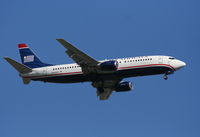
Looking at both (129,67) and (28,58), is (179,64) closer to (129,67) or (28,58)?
(129,67)

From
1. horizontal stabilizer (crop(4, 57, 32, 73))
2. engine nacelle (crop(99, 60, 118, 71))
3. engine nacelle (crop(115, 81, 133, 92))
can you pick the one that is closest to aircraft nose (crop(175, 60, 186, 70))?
engine nacelle (crop(99, 60, 118, 71))

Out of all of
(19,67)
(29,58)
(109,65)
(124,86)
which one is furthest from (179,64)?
(29,58)

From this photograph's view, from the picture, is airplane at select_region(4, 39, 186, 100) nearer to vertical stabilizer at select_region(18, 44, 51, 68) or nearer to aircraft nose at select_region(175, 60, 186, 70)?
aircraft nose at select_region(175, 60, 186, 70)

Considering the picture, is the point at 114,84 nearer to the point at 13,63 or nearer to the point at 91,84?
the point at 91,84

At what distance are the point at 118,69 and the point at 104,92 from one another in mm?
9847

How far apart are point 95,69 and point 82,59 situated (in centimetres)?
276

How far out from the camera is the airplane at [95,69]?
2783 inches

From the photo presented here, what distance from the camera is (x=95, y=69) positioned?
236 ft

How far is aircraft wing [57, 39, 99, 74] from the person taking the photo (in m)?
68.8

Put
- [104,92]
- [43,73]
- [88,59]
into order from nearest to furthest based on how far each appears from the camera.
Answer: [88,59] → [43,73] → [104,92]

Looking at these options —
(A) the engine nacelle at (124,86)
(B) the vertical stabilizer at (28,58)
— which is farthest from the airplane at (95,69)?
(A) the engine nacelle at (124,86)

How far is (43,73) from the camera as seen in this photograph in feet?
248

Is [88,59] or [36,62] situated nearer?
[88,59]

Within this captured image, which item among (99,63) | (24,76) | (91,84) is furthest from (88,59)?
(24,76)
